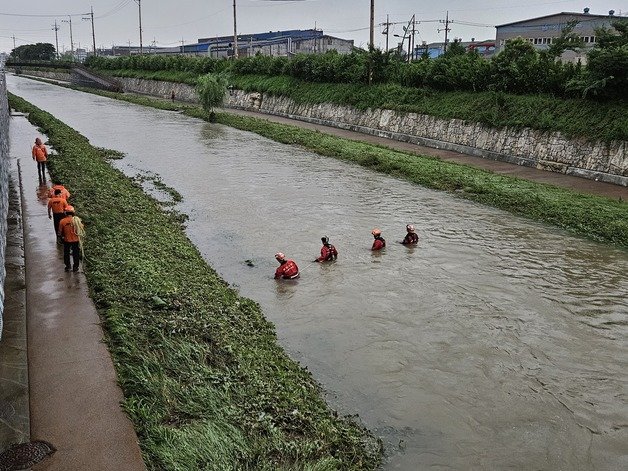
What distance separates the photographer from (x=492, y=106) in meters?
26.8

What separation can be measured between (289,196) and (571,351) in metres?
11.7

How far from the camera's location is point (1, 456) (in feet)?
18.0

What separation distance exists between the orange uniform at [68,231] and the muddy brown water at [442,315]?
3253 millimetres

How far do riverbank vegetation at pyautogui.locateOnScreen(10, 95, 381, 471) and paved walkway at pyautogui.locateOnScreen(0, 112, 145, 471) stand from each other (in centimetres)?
20

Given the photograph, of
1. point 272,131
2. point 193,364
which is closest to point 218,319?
point 193,364

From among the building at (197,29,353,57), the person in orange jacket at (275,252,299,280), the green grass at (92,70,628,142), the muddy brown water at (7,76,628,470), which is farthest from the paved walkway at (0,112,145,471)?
the building at (197,29,353,57)

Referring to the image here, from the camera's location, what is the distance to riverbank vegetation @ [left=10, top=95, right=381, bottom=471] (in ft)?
19.4

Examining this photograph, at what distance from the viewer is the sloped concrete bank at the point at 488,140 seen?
21.1 meters

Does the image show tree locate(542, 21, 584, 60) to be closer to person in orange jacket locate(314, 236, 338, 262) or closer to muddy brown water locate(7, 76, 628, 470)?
muddy brown water locate(7, 76, 628, 470)

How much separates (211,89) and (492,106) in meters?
20.3

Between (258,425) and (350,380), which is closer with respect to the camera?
(258,425)

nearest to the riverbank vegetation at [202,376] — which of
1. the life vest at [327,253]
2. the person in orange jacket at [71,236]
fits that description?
the person in orange jacket at [71,236]

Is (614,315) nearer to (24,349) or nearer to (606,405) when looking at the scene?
(606,405)

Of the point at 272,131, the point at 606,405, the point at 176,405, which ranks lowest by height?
the point at 606,405
